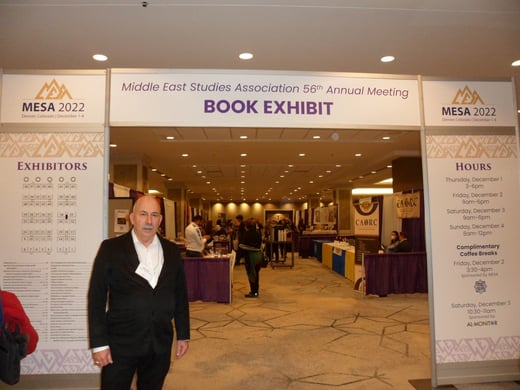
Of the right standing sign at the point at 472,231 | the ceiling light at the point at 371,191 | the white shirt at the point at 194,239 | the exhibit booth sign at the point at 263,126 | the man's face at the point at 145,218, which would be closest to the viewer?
the man's face at the point at 145,218

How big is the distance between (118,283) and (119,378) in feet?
1.68

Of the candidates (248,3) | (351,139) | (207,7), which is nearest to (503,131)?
(248,3)

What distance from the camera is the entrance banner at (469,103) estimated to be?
3500 mm

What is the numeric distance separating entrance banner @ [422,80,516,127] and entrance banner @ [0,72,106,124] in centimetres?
295

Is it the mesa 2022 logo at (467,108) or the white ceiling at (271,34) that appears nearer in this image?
the white ceiling at (271,34)

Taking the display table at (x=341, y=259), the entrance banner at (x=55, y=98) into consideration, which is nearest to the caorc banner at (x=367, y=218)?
the display table at (x=341, y=259)

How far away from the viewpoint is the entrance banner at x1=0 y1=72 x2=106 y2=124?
3240 millimetres

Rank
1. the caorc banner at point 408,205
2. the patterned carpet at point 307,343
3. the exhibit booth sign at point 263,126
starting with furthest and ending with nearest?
the caorc banner at point 408,205
the patterned carpet at point 307,343
the exhibit booth sign at point 263,126

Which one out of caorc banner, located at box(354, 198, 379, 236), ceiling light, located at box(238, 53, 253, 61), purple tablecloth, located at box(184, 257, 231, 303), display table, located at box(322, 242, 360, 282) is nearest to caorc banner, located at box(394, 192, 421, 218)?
caorc banner, located at box(354, 198, 379, 236)

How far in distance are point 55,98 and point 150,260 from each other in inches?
80.1

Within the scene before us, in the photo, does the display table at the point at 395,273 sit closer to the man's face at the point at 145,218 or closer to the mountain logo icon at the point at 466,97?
the mountain logo icon at the point at 466,97

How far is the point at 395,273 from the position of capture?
23.8 ft

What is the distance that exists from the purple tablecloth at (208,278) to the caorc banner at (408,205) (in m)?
4.19

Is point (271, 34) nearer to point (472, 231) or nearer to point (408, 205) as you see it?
point (472, 231)
